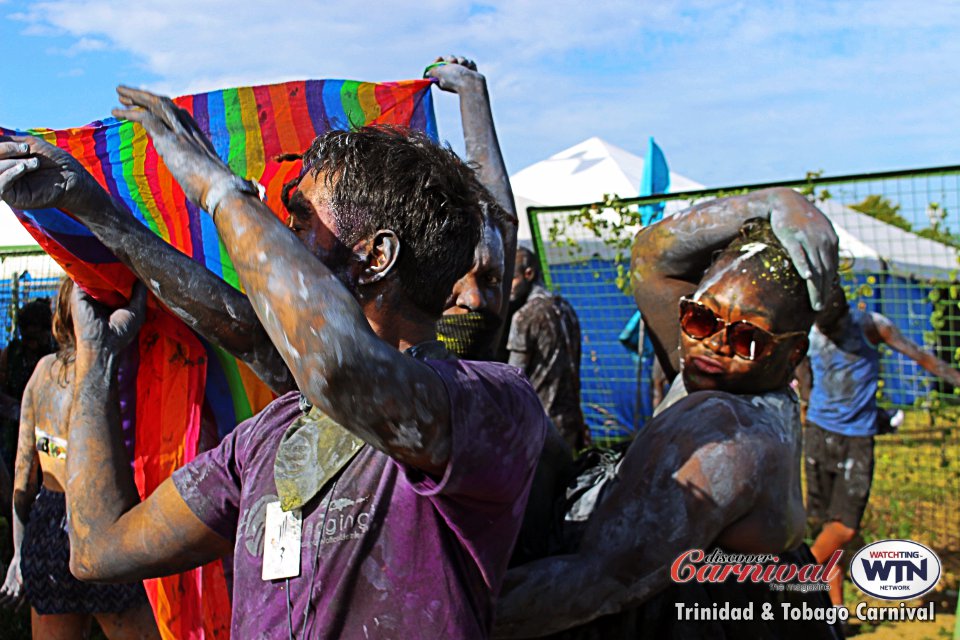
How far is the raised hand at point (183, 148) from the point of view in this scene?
48.5 inches

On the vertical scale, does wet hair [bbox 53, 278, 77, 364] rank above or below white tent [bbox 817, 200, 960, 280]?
above

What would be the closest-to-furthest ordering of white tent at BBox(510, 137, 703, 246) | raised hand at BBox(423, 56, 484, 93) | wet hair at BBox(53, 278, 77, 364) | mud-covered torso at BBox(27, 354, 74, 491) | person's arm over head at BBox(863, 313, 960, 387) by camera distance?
raised hand at BBox(423, 56, 484, 93), wet hair at BBox(53, 278, 77, 364), mud-covered torso at BBox(27, 354, 74, 491), person's arm over head at BBox(863, 313, 960, 387), white tent at BBox(510, 137, 703, 246)

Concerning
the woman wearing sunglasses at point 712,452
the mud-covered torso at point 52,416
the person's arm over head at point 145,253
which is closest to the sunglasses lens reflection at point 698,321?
the woman wearing sunglasses at point 712,452

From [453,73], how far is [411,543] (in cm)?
178

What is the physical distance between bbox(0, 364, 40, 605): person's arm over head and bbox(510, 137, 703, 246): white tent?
253 inches

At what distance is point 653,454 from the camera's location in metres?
1.89

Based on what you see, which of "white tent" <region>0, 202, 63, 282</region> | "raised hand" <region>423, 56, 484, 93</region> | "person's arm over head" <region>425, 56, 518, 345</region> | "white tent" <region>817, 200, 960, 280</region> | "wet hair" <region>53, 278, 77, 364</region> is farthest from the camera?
"white tent" <region>0, 202, 63, 282</region>

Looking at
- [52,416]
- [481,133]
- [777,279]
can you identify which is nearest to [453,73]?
[481,133]

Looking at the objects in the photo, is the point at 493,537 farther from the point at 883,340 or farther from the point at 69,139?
the point at 883,340

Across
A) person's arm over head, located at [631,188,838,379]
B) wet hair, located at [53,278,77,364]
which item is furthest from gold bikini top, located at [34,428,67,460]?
person's arm over head, located at [631,188,838,379]

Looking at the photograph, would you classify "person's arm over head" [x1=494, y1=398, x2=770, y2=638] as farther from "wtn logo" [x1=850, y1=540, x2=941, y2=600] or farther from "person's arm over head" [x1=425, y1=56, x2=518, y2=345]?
"wtn logo" [x1=850, y1=540, x2=941, y2=600]

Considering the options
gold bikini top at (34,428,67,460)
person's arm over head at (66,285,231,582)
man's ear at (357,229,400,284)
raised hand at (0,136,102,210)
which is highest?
raised hand at (0,136,102,210)

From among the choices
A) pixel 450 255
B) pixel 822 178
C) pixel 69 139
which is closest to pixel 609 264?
pixel 822 178

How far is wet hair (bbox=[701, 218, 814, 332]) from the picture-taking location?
6.79 ft
